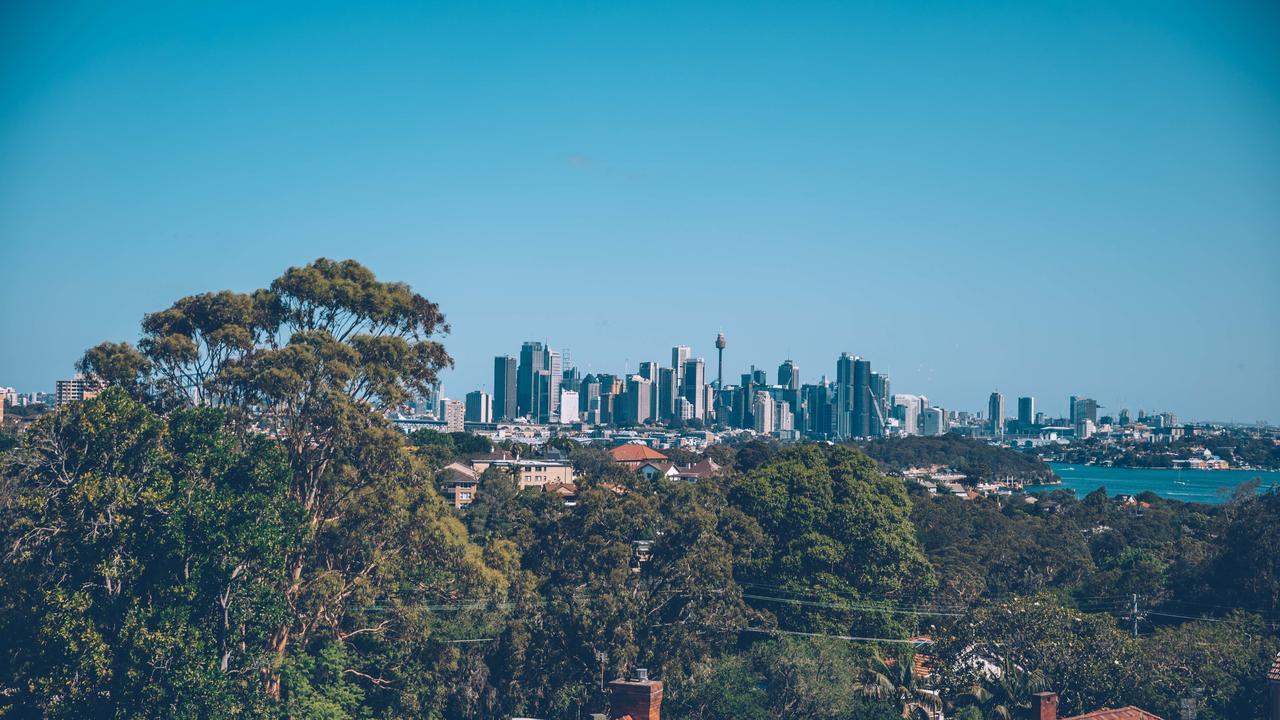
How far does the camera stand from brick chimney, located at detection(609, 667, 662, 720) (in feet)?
43.3

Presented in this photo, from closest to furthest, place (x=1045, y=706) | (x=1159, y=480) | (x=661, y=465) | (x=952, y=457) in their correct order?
A: (x=1045, y=706)
(x=661, y=465)
(x=952, y=457)
(x=1159, y=480)

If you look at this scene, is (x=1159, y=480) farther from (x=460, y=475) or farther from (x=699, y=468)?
(x=460, y=475)

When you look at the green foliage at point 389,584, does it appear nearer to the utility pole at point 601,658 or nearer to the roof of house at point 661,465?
the utility pole at point 601,658

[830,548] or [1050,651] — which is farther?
[830,548]

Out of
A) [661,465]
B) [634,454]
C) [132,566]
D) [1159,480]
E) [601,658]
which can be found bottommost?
[1159,480]

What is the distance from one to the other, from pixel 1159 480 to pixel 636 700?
139813 mm

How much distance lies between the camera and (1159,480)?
452 feet

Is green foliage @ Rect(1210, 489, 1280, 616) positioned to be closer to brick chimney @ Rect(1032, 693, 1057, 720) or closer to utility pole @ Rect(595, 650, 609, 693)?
brick chimney @ Rect(1032, 693, 1057, 720)

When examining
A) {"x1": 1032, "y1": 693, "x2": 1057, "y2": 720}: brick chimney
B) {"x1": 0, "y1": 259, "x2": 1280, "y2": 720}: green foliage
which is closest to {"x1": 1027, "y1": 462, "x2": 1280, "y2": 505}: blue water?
{"x1": 0, "y1": 259, "x2": 1280, "y2": 720}: green foliage

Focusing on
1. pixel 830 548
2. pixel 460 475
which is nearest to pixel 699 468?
pixel 460 475

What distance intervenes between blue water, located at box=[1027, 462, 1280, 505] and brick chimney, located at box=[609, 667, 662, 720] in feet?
315

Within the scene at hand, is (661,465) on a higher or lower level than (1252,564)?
lower

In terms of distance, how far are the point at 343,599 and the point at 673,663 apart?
617 centimetres

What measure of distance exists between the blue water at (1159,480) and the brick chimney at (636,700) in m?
96.0
